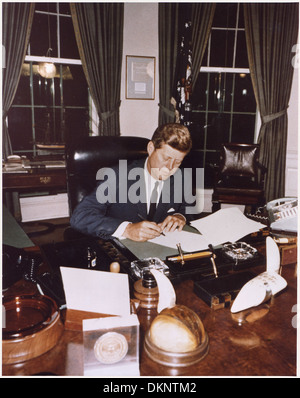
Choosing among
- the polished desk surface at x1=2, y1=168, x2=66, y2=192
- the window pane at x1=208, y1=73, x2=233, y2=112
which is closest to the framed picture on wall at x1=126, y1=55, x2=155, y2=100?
the window pane at x1=208, y1=73, x2=233, y2=112

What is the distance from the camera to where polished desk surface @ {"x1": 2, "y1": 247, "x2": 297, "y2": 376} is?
833 mm

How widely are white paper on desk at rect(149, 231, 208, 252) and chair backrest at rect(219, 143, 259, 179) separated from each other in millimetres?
3054

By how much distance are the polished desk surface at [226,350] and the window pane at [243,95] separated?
4.29 m

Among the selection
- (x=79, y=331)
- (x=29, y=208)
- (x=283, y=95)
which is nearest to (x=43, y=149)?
(x=29, y=208)

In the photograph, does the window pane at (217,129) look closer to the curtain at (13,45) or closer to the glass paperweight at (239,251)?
the curtain at (13,45)

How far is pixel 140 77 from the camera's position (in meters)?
4.71

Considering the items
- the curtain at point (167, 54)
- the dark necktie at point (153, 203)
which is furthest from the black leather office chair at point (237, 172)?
the dark necktie at point (153, 203)

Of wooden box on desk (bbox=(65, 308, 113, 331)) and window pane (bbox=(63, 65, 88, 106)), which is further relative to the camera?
window pane (bbox=(63, 65, 88, 106))

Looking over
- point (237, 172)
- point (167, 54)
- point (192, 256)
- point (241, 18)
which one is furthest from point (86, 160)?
point (241, 18)

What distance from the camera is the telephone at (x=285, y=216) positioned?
5.22 ft

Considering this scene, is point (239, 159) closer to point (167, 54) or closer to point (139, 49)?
point (167, 54)

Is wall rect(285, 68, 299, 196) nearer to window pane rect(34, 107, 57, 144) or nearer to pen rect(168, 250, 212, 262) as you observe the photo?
window pane rect(34, 107, 57, 144)
